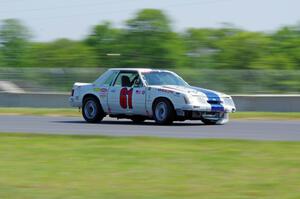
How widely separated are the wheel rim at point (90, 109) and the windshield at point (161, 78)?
166 centimetres

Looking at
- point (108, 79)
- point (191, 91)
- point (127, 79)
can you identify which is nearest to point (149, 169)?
point (191, 91)

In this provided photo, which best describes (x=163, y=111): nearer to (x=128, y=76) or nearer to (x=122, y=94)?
(x=122, y=94)

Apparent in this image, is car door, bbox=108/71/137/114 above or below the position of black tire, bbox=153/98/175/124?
above

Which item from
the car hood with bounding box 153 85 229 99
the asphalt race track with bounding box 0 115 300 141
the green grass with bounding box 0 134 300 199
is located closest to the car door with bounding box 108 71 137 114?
the car hood with bounding box 153 85 229 99

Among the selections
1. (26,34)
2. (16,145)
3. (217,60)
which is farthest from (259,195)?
(26,34)

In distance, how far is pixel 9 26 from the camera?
77.8 m

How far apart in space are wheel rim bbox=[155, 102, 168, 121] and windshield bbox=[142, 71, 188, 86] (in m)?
0.69

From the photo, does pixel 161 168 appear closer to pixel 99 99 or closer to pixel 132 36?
pixel 99 99

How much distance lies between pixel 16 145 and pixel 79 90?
28.3 feet

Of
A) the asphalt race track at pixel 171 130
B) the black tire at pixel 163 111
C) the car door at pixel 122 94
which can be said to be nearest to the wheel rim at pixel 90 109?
the car door at pixel 122 94

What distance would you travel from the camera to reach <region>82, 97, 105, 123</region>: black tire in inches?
874

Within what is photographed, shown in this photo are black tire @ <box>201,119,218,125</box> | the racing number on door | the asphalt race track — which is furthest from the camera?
the racing number on door

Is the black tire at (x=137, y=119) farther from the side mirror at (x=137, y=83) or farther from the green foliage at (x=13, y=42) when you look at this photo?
the green foliage at (x=13, y=42)

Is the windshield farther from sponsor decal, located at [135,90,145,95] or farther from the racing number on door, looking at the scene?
the racing number on door
